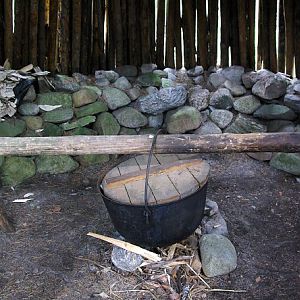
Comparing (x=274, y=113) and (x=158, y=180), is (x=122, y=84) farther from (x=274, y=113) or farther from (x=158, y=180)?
(x=158, y=180)

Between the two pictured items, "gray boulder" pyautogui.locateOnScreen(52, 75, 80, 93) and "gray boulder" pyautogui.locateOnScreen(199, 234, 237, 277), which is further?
"gray boulder" pyautogui.locateOnScreen(52, 75, 80, 93)

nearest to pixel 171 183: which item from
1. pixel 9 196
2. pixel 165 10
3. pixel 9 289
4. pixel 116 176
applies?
pixel 116 176

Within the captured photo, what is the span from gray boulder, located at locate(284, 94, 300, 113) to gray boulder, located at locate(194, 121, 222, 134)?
2.63 ft

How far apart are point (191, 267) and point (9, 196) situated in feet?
7.11

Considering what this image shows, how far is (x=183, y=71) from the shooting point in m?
5.42

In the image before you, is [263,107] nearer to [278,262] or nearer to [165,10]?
[165,10]

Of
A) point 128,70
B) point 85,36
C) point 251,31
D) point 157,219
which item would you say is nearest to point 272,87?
point 251,31

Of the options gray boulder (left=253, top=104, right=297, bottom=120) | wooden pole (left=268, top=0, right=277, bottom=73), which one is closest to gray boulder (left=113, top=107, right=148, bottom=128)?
gray boulder (left=253, top=104, right=297, bottom=120)

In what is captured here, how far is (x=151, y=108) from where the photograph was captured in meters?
5.04

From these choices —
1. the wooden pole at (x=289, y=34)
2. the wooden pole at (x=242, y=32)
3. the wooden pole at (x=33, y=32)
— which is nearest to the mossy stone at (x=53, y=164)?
the wooden pole at (x=33, y=32)

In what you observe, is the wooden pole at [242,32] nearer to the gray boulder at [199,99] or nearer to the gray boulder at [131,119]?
the gray boulder at [199,99]

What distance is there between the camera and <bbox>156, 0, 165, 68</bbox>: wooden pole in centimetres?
516

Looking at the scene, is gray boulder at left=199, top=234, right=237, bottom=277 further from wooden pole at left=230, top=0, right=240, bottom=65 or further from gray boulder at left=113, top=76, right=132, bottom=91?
wooden pole at left=230, top=0, right=240, bottom=65

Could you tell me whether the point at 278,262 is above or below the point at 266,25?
below
